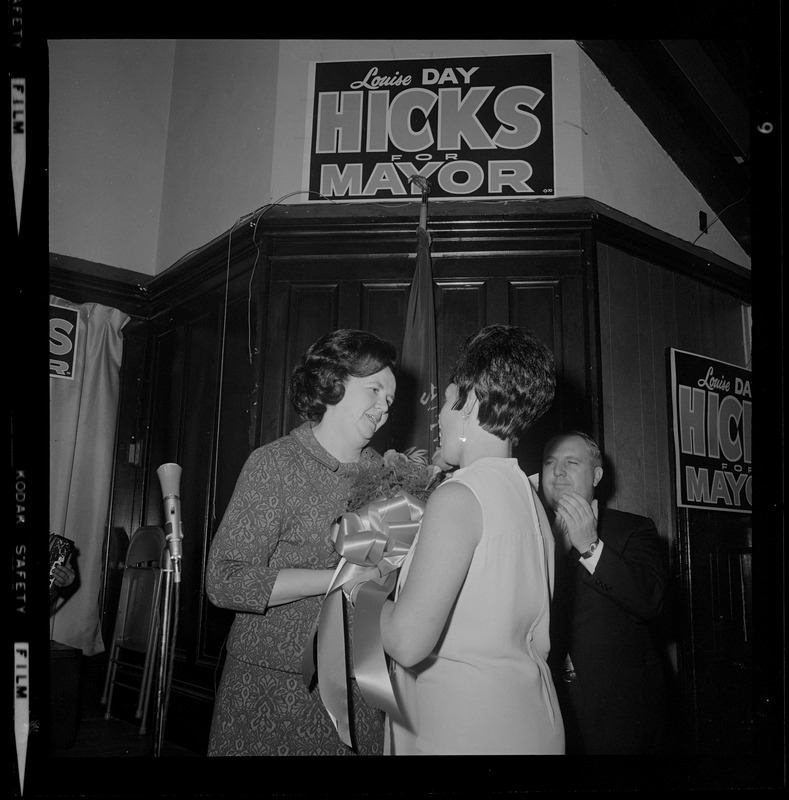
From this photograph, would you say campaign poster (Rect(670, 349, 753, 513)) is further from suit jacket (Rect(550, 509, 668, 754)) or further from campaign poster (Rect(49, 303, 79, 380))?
campaign poster (Rect(49, 303, 79, 380))

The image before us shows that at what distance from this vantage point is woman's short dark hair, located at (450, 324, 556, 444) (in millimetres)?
1305

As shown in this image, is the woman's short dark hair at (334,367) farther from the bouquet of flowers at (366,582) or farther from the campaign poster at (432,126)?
the campaign poster at (432,126)

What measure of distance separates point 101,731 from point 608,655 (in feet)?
3.96

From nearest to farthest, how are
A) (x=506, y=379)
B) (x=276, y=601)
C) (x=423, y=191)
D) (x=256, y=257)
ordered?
(x=506, y=379) < (x=276, y=601) < (x=423, y=191) < (x=256, y=257)

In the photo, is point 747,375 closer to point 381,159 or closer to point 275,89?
point 381,159

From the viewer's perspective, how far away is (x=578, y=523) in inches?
69.2

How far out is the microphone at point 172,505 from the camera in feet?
5.30

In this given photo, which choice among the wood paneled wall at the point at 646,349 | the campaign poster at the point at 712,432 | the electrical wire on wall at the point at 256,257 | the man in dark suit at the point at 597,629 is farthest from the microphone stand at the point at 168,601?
the campaign poster at the point at 712,432

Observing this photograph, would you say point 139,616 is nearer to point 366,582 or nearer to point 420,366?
point 366,582

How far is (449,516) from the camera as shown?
1133mm

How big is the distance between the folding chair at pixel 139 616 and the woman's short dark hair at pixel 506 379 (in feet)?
2.94

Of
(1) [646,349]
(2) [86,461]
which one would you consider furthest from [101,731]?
(1) [646,349]

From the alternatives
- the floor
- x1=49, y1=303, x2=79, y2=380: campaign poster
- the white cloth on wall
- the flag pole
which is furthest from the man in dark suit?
x1=49, y1=303, x2=79, y2=380: campaign poster

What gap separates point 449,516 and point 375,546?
11.8 inches
